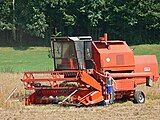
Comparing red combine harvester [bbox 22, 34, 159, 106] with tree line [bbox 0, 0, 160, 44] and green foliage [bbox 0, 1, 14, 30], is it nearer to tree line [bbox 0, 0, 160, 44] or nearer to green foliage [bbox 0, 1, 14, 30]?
tree line [bbox 0, 0, 160, 44]

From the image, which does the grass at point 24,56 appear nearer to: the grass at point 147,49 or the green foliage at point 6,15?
the green foliage at point 6,15

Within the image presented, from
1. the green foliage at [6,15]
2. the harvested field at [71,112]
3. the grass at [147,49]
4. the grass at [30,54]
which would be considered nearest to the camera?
the harvested field at [71,112]

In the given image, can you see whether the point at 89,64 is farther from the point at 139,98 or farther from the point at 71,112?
the point at 71,112

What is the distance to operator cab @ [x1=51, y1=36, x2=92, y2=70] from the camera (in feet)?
64.2

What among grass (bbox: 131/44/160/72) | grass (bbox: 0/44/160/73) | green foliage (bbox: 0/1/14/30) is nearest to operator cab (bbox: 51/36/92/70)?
grass (bbox: 0/44/160/73)

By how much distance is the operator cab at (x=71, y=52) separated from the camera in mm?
19562

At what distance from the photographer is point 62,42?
19.9m

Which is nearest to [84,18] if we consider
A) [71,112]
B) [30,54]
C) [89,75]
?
[30,54]

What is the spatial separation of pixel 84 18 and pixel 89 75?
4507 cm

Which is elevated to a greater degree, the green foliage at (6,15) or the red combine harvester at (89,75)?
the green foliage at (6,15)

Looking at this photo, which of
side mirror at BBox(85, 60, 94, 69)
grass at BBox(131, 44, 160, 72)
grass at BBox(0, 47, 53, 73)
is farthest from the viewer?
grass at BBox(131, 44, 160, 72)

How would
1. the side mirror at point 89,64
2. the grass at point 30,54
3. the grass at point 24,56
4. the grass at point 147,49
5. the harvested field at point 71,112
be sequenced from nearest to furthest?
1. the harvested field at point 71,112
2. the side mirror at point 89,64
3. the grass at point 24,56
4. the grass at point 30,54
5. the grass at point 147,49

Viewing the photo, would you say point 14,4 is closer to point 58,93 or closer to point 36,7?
point 36,7

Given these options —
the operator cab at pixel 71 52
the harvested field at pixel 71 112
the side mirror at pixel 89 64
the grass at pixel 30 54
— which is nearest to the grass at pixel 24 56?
the grass at pixel 30 54
